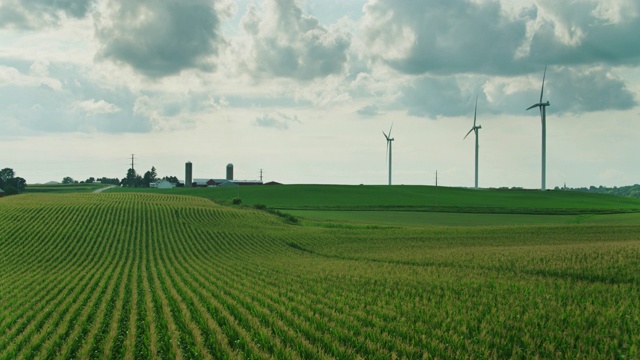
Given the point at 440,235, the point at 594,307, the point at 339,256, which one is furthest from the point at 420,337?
the point at 440,235

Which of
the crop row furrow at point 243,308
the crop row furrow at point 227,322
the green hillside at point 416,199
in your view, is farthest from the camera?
the green hillside at point 416,199

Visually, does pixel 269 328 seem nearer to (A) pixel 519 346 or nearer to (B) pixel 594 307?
(A) pixel 519 346

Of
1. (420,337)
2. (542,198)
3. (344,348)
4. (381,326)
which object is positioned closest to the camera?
(344,348)

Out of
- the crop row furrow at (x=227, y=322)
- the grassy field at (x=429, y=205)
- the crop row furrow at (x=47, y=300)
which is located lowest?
the crop row furrow at (x=47, y=300)

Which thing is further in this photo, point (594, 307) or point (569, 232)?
point (569, 232)

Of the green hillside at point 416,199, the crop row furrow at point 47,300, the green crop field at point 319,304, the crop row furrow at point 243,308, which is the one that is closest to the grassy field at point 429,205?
the green hillside at point 416,199

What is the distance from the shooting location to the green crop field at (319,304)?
1571cm

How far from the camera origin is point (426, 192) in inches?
6309

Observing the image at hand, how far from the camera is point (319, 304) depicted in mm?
21312

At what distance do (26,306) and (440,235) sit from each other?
43016 mm

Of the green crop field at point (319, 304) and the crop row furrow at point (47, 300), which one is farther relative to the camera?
the crop row furrow at point (47, 300)

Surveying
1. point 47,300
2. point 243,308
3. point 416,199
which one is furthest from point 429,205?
point 243,308

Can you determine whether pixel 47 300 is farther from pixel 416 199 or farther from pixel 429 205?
pixel 416 199

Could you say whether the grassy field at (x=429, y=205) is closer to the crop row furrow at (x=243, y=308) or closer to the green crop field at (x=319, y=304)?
the green crop field at (x=319, y=304)
